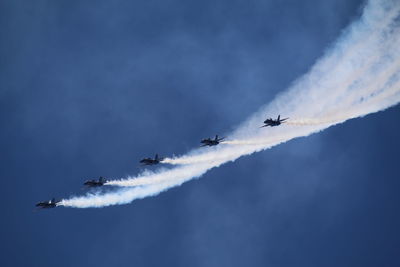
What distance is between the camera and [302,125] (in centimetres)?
7488

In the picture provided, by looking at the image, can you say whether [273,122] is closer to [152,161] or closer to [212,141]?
[212,141]

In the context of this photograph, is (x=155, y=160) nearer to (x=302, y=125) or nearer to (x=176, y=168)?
(x=176, y=168)

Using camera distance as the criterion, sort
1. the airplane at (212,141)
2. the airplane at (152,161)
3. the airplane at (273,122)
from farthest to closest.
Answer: the airplane at (152,161) < the airplane at (212,141) < the airplane at (273,122)

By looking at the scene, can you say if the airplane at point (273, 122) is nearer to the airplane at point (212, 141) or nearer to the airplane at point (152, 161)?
the airplane at point (212, 141)

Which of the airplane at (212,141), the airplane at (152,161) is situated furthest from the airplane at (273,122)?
the airplane at (152,161)

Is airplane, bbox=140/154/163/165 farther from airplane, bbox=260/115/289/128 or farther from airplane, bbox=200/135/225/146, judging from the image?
airplane, bbox=260/115/289/128

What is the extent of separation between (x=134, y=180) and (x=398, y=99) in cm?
3975

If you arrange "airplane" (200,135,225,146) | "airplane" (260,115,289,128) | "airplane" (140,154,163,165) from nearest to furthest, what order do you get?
"airplane" (260,115,289,128) < "airplane" (200,135,225,146) < "airplane" (140,154,163,165)

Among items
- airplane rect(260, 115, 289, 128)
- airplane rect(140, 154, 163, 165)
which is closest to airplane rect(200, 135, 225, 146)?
airplane rect(260, 115, 289, 128)

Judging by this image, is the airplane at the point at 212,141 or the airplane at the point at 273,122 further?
the airplane at the point at 212,141

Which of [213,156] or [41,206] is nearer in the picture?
[213,156]

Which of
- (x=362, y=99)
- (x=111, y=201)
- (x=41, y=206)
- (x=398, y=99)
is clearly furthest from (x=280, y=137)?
(x=41, y=206)

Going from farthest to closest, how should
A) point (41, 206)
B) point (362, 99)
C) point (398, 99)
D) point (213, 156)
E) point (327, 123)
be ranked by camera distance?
point (41, 206) < point (213, 156) < point (327, 123) < point (362, 99) < point (398, 99)

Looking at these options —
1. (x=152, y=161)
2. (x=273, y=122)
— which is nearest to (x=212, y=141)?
(x=273, y=122)
